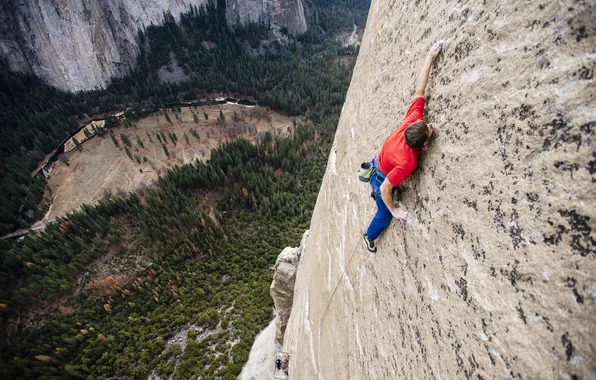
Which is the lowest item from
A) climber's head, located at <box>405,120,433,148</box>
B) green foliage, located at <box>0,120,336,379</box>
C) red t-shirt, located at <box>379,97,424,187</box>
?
green foliage, located at <box>0,120,336,379</box>

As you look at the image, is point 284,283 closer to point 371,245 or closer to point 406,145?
point 371,245

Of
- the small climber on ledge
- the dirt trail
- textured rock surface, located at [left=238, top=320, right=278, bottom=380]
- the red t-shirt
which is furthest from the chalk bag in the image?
the dirt trail

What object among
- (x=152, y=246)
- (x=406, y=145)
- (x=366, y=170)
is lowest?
(x=152, y=246)

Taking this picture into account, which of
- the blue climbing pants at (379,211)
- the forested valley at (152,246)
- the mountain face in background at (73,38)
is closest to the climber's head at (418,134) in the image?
the blue climbing pants at (379,211)

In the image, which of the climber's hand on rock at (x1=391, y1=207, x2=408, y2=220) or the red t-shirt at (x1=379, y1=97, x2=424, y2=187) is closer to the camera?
the red t-shirt at (x1=379, y1=97, x2=424, y2=187)

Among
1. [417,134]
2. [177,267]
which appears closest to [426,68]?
[417,134]

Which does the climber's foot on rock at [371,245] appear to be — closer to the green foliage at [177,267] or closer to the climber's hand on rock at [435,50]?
the climber's hand on rock at [435,50]

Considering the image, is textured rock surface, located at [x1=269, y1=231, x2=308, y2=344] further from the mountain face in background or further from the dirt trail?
the mountain face in background
